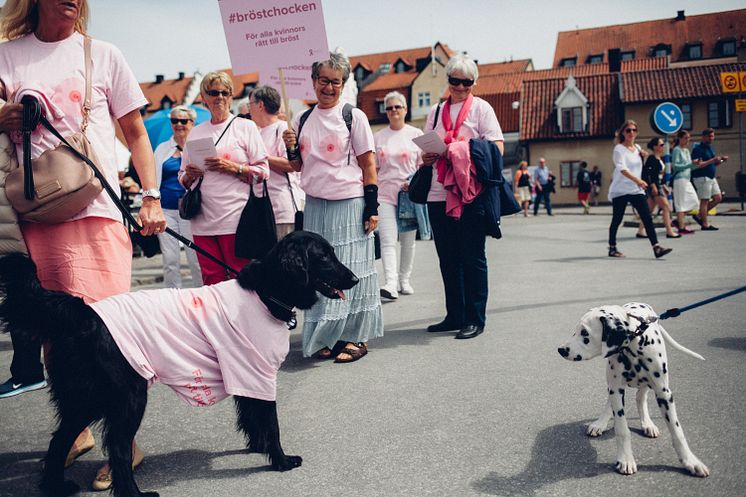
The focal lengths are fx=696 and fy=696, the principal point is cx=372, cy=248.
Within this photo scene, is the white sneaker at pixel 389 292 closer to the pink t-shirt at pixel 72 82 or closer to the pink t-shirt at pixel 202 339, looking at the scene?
the pink t-shirt at pixel 202 339

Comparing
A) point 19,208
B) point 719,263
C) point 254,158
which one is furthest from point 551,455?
point 719,263

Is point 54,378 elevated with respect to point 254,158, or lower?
lower

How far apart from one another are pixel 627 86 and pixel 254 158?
1791 inches

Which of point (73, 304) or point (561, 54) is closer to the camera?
point (73, 304)

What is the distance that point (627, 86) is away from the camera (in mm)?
46125

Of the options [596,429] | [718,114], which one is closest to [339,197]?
[596,429]

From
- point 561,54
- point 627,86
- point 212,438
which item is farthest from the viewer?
point 561,54

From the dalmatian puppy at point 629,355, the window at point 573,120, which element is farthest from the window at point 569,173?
the dalmatian puppy at point 629,355

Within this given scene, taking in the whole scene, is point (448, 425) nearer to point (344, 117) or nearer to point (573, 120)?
point (344, 117)

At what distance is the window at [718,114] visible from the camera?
4378 cm

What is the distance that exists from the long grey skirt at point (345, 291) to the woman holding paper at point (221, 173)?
580mm

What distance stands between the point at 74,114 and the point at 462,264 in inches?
149

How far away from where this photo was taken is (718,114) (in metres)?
44.1

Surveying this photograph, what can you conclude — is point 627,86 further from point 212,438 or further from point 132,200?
point 212,438
